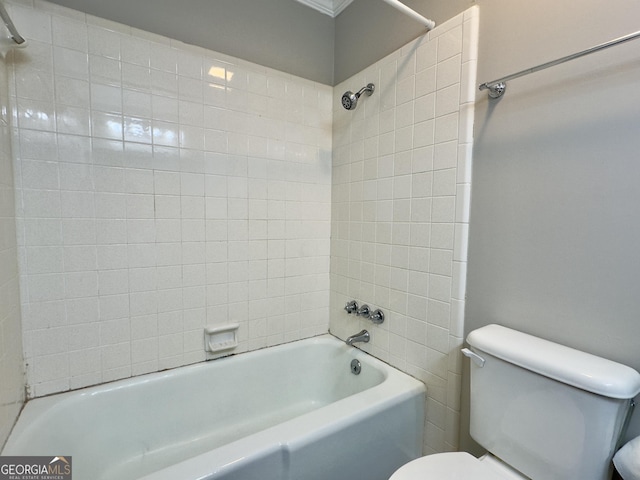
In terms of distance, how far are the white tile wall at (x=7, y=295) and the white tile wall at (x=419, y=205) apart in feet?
4.93

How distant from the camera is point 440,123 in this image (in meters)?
1.28

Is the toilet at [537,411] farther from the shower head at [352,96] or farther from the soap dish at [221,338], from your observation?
the shower head at [352,96]

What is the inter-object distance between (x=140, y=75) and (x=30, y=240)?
851 mm

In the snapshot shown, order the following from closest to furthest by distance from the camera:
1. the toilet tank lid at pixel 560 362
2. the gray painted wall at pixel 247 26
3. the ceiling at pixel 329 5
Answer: the toilet tank lid at pixel 560 362 → the gray painted wall at pixel 247 26 → the ceiling at pixel 329 5

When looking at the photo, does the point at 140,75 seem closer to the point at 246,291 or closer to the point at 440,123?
the point at 246,291

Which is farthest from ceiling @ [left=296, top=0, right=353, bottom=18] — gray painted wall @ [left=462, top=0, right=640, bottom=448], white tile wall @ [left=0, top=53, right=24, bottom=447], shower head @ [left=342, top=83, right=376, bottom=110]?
white tile wall @ [left=0, top=53, right=24, bottom=447]

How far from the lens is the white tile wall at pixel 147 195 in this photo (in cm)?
121

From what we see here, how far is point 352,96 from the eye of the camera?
4.93 ft

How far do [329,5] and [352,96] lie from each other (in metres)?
0.80

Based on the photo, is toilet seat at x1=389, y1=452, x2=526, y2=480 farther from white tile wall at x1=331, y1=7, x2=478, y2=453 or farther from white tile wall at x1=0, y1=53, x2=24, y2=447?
white tile wall at x1=0, y1=53, x2=24, y2=447

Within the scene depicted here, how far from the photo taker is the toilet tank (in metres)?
0.77

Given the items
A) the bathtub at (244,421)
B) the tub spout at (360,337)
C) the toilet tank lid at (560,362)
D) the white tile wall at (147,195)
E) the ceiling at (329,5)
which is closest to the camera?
the toilet tank lid at (560,362)

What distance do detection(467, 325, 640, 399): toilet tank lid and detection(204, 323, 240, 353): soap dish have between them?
1.20 meters

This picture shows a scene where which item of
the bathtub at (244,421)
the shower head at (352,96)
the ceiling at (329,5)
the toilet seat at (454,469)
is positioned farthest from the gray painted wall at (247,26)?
the toilet seat at (454,469)
